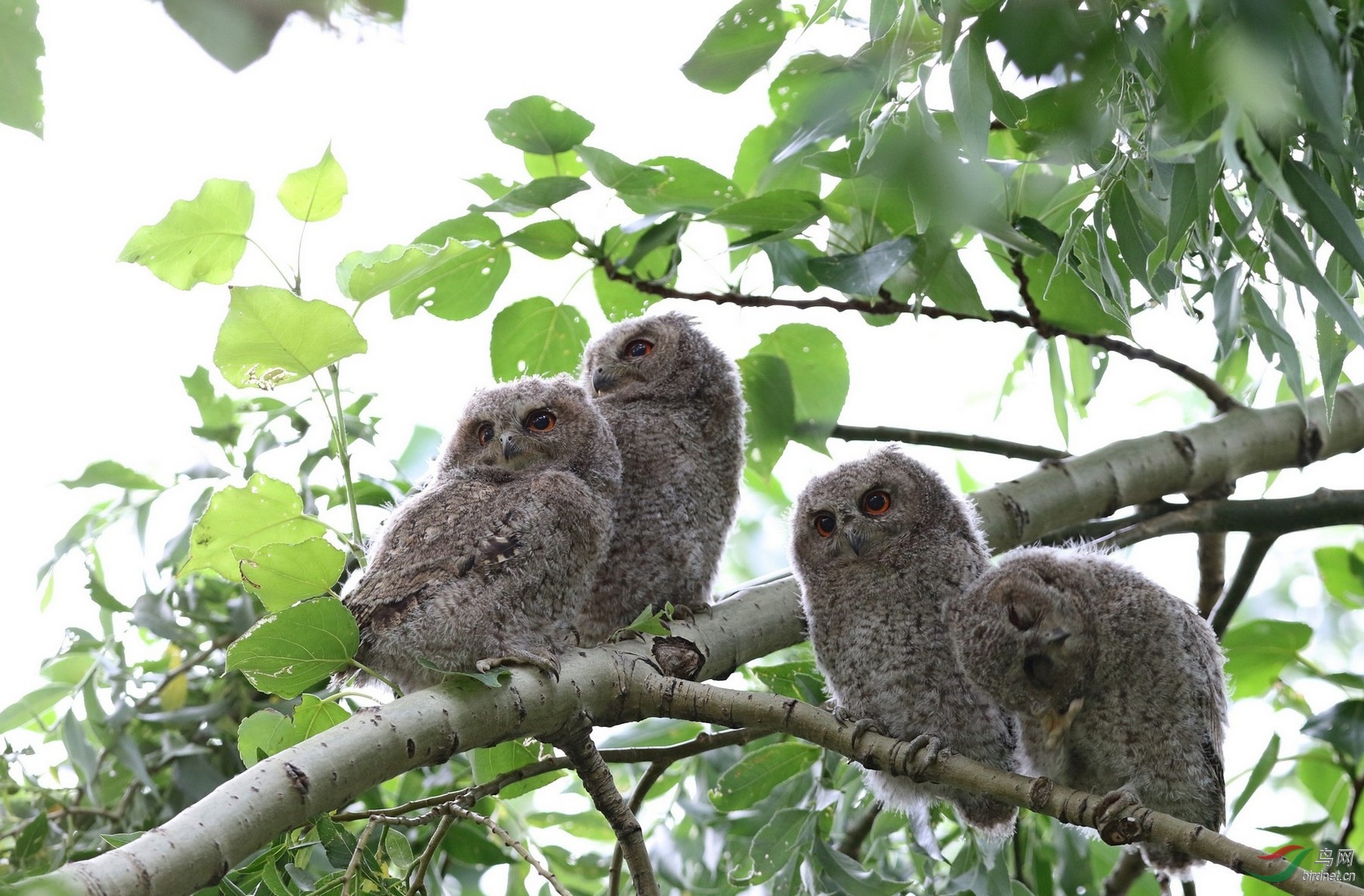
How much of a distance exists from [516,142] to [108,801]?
161 centimetres

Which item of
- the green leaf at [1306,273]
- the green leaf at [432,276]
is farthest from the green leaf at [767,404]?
the green leaf at [1306,273]

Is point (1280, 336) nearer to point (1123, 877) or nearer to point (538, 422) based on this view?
point (538, 422)

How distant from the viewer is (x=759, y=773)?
1987mm

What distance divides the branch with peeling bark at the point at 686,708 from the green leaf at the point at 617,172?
75cm

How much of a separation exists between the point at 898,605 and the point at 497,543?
590mm

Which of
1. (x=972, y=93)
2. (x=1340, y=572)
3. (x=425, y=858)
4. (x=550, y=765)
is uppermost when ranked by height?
(x=972, y=93)

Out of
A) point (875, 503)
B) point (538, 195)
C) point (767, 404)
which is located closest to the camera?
point (875, 503)

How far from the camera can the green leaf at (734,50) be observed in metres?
1.73

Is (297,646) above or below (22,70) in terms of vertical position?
below

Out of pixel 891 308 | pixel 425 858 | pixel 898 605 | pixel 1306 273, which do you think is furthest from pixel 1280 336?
pixel 425 858

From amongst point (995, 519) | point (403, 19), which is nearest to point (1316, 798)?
point (995, 519)

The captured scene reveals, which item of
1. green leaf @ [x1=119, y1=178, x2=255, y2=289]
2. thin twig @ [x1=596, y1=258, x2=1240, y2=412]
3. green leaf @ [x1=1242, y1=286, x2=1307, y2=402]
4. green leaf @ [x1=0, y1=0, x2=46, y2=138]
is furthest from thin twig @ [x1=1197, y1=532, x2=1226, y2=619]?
green leaf @ [x1=0, y1=0, x2=46, y2=138]

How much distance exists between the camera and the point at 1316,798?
7.45 feet

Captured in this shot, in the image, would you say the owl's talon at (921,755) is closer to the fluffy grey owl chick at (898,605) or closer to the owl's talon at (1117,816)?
the fluffy grey owl chick at (898,605)
